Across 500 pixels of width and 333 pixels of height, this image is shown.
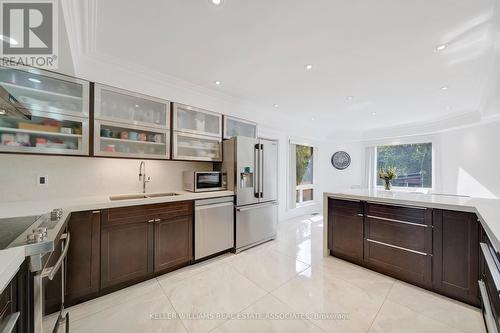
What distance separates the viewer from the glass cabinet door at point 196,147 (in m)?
2.73

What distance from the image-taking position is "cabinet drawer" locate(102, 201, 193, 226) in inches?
76.9

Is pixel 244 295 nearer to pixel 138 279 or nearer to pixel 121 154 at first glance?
pixel 138 279

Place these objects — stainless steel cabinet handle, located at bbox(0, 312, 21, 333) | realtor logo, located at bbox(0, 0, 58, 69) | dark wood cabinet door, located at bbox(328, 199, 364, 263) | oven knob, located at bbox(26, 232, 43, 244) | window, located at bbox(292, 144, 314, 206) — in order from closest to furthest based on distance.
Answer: stainless steel cabinet handle, located at bbox(0, 312, 21, 333), oven knob, located at bbox(26, 232, 43, 244), realtor logo, located at bbox(0, 0, 58, 69), dark wood cabinet door, located at bbox(328, 199, 364, 263), window, located at bbox(292, 144, 314, 206)

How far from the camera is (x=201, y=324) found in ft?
5.18

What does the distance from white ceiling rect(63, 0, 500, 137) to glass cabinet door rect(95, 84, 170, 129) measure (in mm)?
406

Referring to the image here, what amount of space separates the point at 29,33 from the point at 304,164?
5373mm

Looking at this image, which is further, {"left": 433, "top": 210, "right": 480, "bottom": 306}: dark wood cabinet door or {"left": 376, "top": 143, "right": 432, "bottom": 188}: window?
{"left": 376, "top": 143, "right": 432, "bottom": 188}: window

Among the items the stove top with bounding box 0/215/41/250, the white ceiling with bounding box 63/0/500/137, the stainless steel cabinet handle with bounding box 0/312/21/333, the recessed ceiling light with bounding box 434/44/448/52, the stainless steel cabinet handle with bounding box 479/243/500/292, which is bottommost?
the stainless steel cabinet handle with bounding box 0/312/21/333

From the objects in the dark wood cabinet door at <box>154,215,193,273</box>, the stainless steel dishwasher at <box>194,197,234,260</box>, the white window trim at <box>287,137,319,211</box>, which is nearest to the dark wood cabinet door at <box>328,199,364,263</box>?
the stainless steel dishwasher at <box>194,197,234,260</box>

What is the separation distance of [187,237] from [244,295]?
1005 millimetres

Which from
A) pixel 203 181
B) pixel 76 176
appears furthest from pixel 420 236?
pixel 76 176

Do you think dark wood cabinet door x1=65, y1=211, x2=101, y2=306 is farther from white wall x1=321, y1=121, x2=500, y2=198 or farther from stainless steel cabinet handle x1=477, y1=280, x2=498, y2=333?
white wall x1=321, y1=121, x2=500, y2=198

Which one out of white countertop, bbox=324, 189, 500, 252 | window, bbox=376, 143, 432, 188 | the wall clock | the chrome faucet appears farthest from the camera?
the wall clock

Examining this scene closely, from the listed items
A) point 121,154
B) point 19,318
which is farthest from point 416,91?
point 19,318
